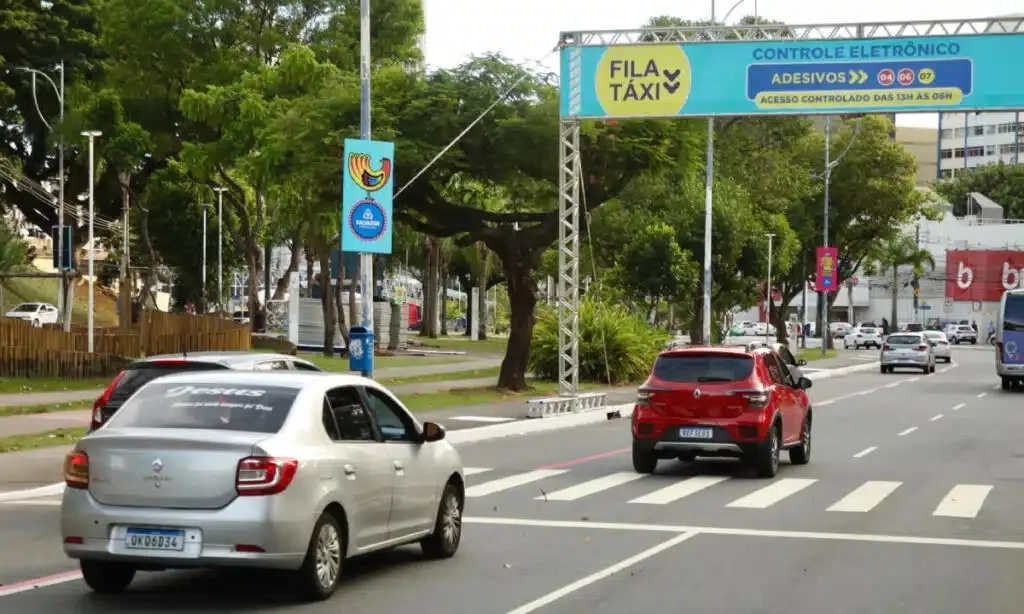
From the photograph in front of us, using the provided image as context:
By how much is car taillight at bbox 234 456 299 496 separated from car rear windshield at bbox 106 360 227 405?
5424 millimetres

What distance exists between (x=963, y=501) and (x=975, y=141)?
15626 cm

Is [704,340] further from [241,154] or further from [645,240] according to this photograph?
[241,154]

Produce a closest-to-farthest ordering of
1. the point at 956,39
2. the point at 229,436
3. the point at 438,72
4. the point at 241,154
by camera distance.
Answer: the point at 229,436, the point at 956,39, the point at 438,72, the point at 241,154

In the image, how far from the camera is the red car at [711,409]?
746 inches

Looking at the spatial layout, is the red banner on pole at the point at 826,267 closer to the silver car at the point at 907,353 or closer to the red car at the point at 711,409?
the silver car at the point at 907,353

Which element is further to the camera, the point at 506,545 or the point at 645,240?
the point at 645,240

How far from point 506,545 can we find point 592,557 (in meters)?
0.97

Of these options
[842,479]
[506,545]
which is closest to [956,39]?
[842,479]

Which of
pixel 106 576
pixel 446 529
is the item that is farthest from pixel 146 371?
pixel 106 576

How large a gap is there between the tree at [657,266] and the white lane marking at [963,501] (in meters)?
37.3

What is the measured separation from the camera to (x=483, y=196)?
40375 mm

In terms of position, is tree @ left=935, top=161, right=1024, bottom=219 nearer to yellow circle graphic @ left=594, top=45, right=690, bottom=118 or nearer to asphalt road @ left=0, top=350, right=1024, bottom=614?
yellow circle graphic @ left=594, top=45, right=690, bottom=118

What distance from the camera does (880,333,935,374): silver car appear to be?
59125mm

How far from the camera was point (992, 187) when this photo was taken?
139750mm
